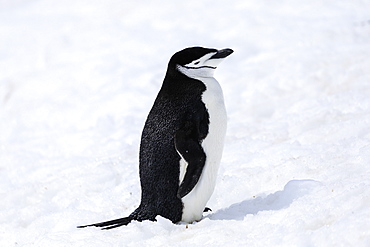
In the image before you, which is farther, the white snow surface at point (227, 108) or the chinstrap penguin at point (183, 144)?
the chinstrap penguin at point (183, 144)

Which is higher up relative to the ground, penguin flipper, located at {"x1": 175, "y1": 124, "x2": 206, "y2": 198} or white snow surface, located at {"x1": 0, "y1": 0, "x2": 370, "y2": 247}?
penguin flipper, located at {"x1": 175, "y1": 124, "x2": 206, "y2": 198}

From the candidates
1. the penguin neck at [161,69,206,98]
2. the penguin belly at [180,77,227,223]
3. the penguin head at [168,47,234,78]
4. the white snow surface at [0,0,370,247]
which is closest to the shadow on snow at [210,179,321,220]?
the white snow surface at [0,0,370,247]

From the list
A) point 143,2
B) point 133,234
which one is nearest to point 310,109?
point 133,234

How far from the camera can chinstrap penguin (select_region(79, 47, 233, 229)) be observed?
424 centimetres

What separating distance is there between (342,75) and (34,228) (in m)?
5.20

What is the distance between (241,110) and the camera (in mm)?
8742

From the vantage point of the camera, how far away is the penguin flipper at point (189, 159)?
4184 millimetres

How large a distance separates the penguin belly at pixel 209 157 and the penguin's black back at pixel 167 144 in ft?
0.13

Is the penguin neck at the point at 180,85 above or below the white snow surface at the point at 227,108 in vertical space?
above

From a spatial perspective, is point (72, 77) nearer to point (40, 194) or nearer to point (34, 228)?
point (40, 194)

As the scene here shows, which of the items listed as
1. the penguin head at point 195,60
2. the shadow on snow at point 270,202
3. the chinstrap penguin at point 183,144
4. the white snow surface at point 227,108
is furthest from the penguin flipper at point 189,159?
the penguin head at point 195,60

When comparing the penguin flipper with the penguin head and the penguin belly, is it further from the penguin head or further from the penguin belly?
the penguin head

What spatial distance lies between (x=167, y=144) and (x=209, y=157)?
29 cm

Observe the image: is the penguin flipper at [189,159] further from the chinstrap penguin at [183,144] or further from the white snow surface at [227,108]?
the white snow surface at [227,108]
